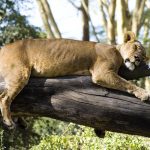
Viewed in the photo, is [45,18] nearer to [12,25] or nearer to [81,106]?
[12,25]

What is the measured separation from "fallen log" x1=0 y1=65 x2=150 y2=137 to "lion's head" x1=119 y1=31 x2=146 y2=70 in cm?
44

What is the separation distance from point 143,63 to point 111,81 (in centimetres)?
45

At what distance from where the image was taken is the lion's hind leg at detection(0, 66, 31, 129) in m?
4.61

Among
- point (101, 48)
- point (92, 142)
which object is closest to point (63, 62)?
point (101, 48)

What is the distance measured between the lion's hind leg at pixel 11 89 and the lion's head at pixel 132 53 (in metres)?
0.96

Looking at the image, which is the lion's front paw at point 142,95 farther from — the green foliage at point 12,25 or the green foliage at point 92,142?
the green foliage at point 12,25

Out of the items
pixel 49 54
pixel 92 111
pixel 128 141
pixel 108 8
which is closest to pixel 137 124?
pixel 92 111

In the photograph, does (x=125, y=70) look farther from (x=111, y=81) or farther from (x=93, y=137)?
(x=93, y=137)

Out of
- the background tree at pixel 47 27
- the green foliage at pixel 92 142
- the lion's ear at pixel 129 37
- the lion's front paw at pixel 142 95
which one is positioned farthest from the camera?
the background tree at pixel 47 27

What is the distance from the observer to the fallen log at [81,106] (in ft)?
15.3

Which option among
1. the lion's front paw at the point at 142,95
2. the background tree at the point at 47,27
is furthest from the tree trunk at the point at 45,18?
the lion's front paw at the point at 142,95

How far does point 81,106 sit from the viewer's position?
467 cm

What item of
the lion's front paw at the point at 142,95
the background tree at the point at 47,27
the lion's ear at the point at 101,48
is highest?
the lion's ear at the point at 101,48

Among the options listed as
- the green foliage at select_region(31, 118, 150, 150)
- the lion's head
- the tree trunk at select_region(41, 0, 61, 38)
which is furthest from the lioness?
the tree trunk at select_region(41, 0, 61, 38)
